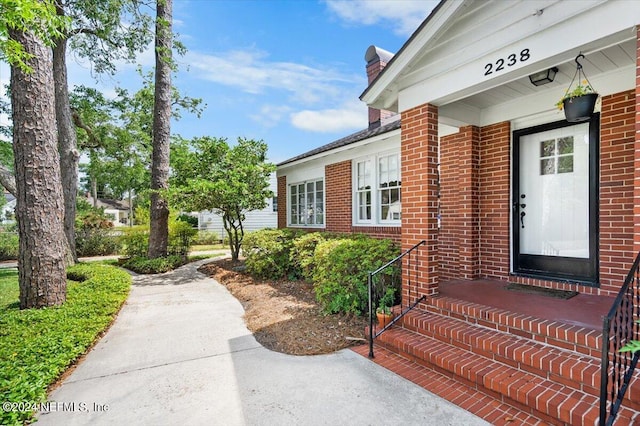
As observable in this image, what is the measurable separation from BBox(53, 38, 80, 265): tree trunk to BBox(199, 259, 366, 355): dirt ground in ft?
21.8

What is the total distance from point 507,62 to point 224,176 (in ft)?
27.8

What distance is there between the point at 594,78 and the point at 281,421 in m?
5.17

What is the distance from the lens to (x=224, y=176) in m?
10.2

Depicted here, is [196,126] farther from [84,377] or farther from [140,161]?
[84,377]

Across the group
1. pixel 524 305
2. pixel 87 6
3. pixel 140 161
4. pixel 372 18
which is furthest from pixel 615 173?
pixel 140 161

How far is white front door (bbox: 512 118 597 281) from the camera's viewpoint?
426 centimetres

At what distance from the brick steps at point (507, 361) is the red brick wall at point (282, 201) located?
8544 millimetres

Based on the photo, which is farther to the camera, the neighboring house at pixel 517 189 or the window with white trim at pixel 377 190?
the window with white trim at pixel 377 190

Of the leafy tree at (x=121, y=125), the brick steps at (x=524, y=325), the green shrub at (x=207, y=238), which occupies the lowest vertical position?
the green shrub at (x=207, y=238)

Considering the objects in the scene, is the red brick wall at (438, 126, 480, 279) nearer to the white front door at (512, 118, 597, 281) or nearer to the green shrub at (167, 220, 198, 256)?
the white front door at (512, 118, 597, 281)

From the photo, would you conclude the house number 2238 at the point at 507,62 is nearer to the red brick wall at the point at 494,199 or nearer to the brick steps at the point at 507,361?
the red brick wall at the point at 494,199

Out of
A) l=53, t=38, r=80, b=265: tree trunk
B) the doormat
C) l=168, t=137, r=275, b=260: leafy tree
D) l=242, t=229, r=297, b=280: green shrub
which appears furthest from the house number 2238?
l=53, t=38, r=80, b=265: tree trunk

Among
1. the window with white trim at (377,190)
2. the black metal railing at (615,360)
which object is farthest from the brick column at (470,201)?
the black metal railing at (615,360)

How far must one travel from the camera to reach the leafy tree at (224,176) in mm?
9703
